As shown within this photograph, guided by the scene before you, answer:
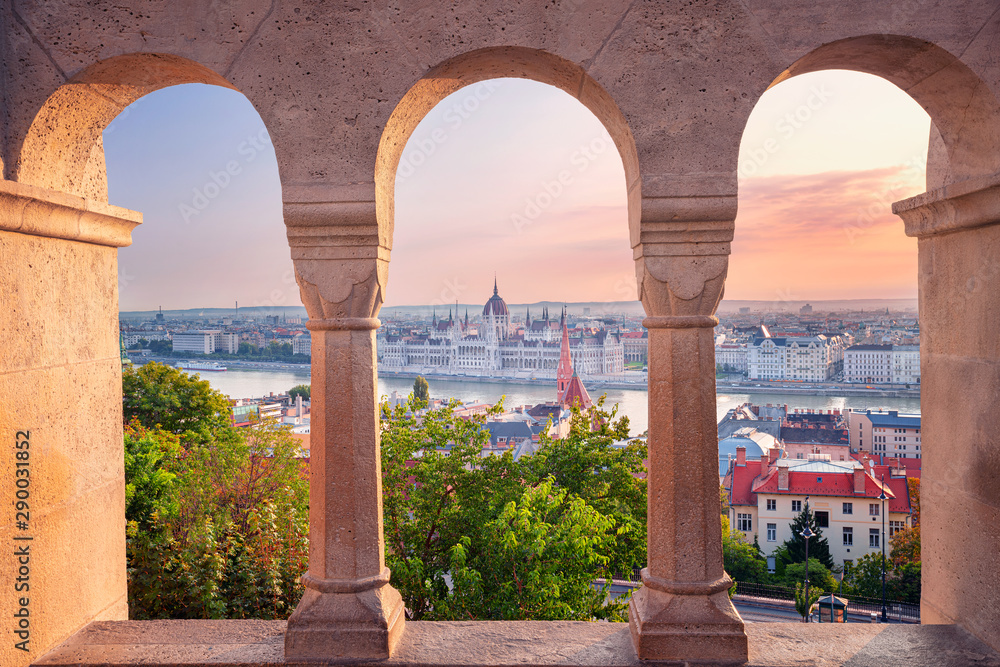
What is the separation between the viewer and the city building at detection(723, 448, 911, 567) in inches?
1233

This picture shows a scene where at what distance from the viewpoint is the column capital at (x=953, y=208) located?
2.71 m

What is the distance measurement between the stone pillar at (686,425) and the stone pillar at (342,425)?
3.84 ft

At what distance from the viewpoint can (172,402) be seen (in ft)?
65.4

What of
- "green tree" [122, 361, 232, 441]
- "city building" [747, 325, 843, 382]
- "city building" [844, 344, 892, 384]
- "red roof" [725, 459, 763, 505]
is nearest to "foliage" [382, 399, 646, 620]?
"green tree" [122, 361, 232, 441]

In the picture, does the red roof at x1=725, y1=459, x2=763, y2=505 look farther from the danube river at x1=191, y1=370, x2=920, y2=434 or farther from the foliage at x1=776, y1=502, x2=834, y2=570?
the danube river at x1=191, y1=370, x2=920, y2=434

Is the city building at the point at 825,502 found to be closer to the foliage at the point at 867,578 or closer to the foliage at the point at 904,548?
the foliage at the point at 867,578

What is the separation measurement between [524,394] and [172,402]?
54576 millimetres

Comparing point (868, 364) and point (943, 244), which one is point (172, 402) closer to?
point (943, 244)

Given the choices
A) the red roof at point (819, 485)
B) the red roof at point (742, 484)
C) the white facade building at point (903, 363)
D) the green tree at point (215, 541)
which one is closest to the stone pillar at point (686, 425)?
the green tree at point (215, 541)

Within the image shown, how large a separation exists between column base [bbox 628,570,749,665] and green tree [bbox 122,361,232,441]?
62.0 ft

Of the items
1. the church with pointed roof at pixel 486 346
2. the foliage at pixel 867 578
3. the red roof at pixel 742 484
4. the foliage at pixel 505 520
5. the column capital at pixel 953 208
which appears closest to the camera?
the column capital at pixel 953 208

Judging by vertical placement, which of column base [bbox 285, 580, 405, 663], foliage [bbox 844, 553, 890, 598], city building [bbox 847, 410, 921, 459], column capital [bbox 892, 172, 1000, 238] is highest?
column capital [bbox 892, 172, 1000, 238]

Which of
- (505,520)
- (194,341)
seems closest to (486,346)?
(194,341)

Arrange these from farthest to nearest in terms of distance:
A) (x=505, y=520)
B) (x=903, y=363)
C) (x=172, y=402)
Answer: (x=903, y=363), (x=172, y=402), (x=505, y=520)
